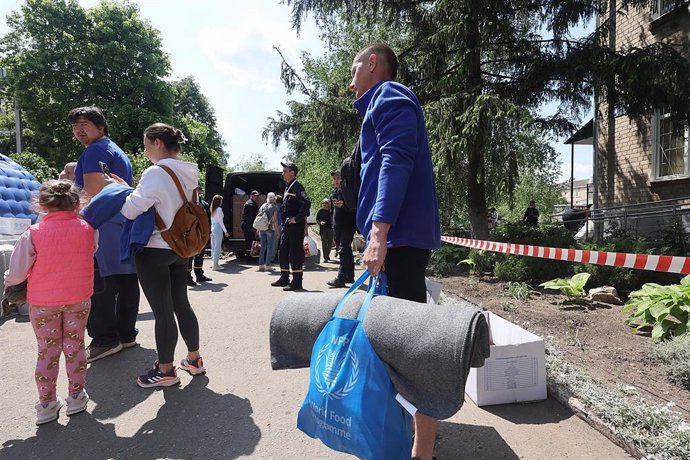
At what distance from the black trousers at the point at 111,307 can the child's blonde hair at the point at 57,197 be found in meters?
1.08

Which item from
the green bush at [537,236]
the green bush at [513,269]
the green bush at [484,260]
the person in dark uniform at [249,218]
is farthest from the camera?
the person in dark uniform at [249,218]

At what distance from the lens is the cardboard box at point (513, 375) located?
9.70ft

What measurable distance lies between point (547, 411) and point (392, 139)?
2158mm

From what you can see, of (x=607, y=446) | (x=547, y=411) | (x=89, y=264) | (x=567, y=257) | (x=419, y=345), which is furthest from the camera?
(x=567, y=257)

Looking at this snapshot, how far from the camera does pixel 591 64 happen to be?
7.30 meters

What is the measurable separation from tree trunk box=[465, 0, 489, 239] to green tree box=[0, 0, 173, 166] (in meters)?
24.9

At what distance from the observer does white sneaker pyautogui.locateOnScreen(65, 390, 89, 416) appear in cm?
297

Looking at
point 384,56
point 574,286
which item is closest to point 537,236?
point 574,286

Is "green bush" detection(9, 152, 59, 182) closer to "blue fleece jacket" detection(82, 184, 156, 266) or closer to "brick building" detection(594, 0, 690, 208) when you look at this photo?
"blue fleece jacket" detection(82, 184, 156, 266)

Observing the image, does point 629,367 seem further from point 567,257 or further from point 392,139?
point 392,139

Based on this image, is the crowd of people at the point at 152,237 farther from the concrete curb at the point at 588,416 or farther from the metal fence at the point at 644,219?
the metal fence at the point at 644,219

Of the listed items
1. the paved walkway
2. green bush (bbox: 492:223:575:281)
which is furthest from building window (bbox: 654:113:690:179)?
the paved walkway

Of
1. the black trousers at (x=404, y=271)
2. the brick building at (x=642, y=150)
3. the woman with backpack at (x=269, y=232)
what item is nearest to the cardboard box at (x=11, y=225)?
the woman with backpack at (x=269, y=232)

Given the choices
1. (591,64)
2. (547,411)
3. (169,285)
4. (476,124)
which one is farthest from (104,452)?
(591,64)
